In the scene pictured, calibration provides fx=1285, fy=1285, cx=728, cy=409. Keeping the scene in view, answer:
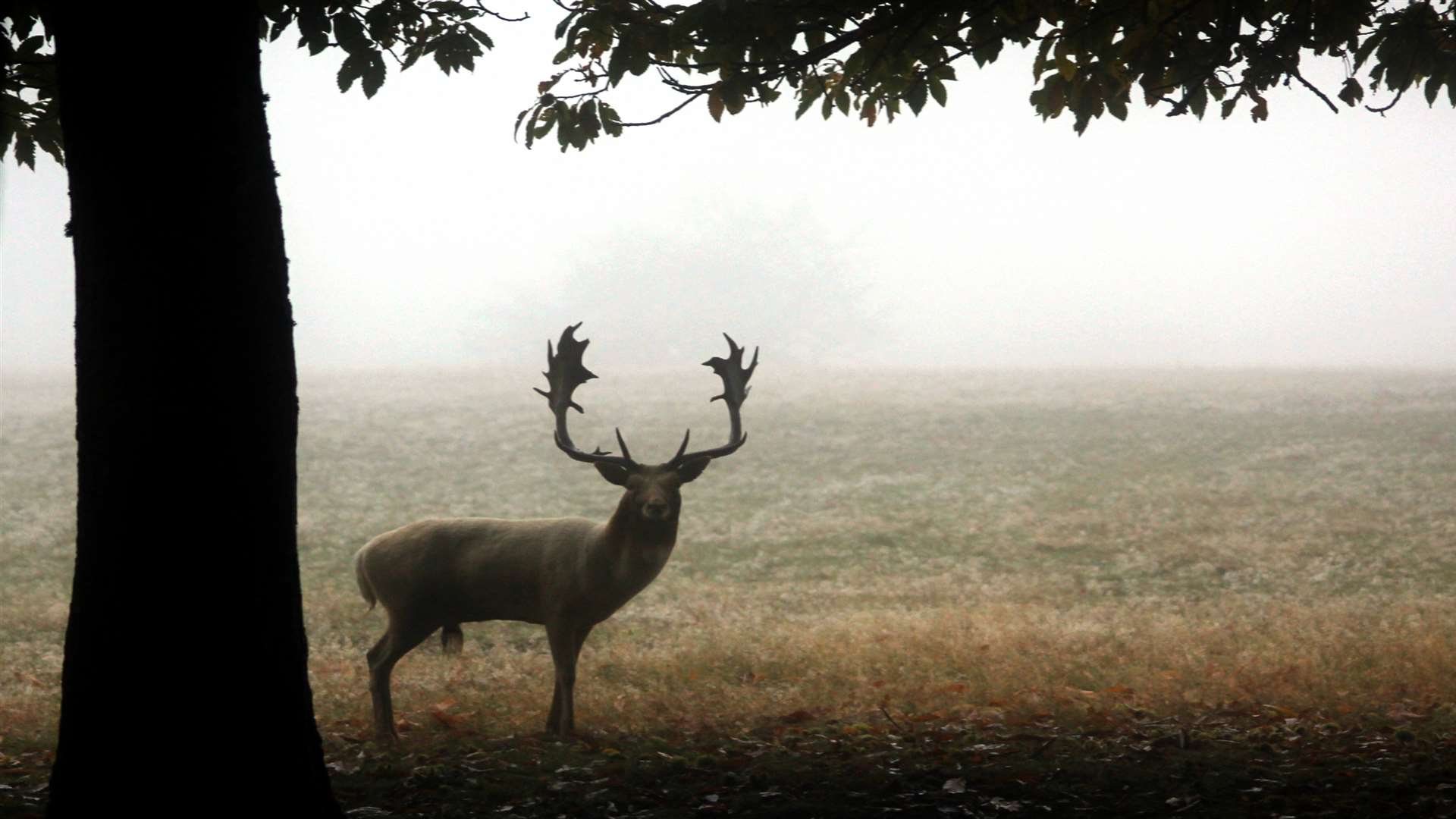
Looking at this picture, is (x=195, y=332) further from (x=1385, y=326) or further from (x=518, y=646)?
(x=1385, y=326)

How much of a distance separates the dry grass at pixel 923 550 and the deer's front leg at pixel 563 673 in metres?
0.27

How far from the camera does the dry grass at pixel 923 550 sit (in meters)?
10.9

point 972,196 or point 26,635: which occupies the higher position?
point 972,196

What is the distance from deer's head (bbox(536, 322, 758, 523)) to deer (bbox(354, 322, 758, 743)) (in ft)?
0.04

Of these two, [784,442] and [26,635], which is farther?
[784,442]

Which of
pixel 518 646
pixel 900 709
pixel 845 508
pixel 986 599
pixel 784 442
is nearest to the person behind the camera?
pixel 900 709

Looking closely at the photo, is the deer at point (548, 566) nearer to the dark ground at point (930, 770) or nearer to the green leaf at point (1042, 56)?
the dark ground at point (930, 770)

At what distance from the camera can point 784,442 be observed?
3081 centimetres

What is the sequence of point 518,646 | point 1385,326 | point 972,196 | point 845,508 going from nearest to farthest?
point 518,646, point 845,508, point 1385,326, point 972,196

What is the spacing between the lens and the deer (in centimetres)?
920

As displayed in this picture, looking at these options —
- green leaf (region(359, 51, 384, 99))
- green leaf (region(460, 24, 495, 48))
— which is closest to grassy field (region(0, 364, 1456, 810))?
green leaf (region(359, 51, 384, 99))

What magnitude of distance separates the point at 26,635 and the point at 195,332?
40.7 feet

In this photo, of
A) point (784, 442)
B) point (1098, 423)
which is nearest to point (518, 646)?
point (784, 442)

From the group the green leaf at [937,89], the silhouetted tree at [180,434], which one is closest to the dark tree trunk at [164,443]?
the silhouetted tree at [180,434]
